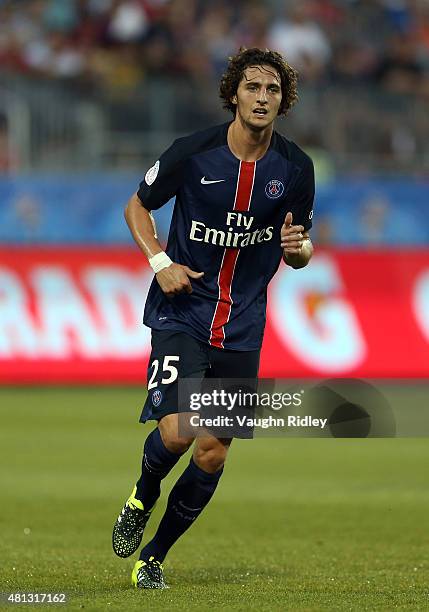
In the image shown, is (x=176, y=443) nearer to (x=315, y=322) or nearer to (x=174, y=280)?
(x=174, y=280)

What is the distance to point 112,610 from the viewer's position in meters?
5.64

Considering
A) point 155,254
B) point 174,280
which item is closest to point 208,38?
point 155,254

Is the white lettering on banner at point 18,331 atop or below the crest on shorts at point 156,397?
below

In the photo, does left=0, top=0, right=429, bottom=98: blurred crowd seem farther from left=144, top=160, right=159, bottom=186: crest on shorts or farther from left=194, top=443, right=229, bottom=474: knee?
left=194, top=443, right=229, bottom=474: knee

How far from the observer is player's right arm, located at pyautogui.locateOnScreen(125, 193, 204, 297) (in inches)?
250

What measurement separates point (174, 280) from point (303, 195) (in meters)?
0.85

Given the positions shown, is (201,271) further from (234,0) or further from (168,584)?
Answer: (234,0)

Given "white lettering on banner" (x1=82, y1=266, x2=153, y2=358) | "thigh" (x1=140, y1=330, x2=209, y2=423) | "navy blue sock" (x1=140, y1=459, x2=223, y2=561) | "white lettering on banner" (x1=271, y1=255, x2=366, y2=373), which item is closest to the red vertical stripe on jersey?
"thigh" (x1=140, y1=330, x2=209, y2=423)

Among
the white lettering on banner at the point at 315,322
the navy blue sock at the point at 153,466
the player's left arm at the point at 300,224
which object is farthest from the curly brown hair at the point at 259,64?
the white lettering on banner at the point at 315,322

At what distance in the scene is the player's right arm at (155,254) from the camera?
6.35 metres

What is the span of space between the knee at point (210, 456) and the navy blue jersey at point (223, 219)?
1.72ft

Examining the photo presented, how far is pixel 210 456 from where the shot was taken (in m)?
6.48

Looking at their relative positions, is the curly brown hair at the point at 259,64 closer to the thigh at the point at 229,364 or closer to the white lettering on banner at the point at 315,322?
the thigh at the point at 229,364

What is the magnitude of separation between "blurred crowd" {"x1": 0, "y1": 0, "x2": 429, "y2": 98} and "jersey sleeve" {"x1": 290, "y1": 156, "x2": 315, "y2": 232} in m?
12.9
